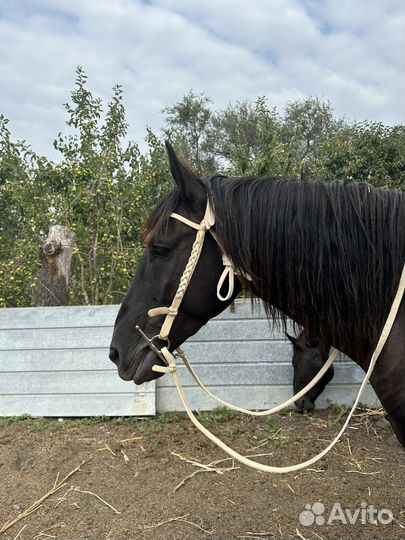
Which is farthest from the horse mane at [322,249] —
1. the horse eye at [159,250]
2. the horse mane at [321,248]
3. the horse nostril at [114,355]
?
the horse nostril at [114,355]

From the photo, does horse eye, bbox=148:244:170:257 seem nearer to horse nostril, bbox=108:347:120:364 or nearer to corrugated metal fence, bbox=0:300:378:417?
horse nostril, bbox=108:347:120:364

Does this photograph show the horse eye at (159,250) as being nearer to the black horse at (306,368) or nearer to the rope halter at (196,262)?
the rope halter at (196,262)

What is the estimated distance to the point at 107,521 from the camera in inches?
117

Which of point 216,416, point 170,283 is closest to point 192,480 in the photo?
point 216,416

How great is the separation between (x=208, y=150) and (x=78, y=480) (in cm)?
1740

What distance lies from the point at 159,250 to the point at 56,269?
3.40 meters

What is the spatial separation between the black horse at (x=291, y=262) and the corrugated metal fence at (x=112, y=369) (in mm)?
2669

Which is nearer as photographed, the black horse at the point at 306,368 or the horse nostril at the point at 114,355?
the horse nostril at the point at 114,355

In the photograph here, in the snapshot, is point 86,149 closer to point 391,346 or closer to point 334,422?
point 334,422

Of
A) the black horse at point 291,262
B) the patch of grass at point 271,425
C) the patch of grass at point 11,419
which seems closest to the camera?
the black horse at point 291,262

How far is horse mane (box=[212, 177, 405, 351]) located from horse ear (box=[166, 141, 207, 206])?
0.23 ft

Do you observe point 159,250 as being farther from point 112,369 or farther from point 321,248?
point 112,369

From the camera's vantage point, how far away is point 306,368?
4.36 meters

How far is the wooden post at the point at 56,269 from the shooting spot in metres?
5.04
